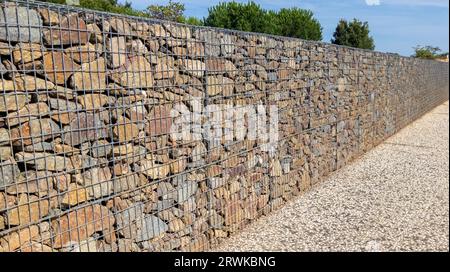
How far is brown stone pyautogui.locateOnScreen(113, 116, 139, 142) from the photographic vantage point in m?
3.02

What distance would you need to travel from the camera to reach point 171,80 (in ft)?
11.5

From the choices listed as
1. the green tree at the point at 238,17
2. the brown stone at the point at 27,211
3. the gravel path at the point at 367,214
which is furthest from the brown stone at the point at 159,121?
the green tree at the point at 238,17

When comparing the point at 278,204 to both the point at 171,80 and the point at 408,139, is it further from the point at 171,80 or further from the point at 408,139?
the point at 408,139

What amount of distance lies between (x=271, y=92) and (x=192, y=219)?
2.05 meters

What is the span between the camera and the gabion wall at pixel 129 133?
8.02ft

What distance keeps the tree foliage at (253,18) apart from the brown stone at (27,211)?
555 cm

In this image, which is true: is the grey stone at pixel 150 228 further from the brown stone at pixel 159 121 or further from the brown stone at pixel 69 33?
the brown stone at pixel 69 33

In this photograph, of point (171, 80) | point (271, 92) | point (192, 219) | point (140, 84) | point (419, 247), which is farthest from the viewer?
point (271, 92)

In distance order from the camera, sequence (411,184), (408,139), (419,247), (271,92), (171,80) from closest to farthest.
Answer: (171,80) → (419,247) → (271,92) → (411,184) → (408,139)

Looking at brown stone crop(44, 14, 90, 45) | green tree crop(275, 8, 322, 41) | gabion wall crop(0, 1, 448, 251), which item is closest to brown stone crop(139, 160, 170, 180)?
gabion wall crop(0, 1, 448, 251)

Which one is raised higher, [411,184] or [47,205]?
[47,205]

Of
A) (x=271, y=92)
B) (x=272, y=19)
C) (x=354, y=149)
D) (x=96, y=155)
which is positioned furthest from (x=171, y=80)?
(x=272, y=19)

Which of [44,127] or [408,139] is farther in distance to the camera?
[408,139]

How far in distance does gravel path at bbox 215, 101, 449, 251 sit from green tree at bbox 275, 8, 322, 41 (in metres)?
4.53
